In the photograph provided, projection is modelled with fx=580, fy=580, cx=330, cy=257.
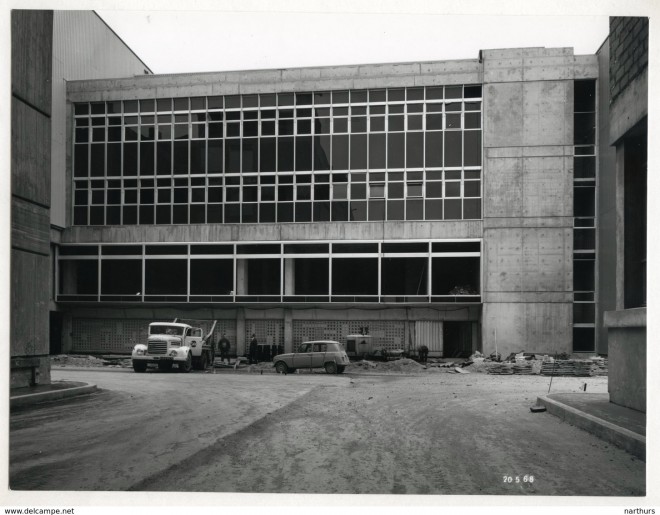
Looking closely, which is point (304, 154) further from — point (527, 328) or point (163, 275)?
point (527, 328)

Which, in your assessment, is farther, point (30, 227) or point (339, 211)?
point (339, 211)

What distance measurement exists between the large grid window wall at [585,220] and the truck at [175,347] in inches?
306

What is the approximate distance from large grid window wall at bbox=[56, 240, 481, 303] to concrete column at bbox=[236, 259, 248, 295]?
0.06ft

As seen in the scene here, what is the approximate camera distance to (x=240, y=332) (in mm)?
11484

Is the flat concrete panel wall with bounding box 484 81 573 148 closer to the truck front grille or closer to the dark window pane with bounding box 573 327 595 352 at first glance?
the dark window pane with bounding box 573 327 595 352

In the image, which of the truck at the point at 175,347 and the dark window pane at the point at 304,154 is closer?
the truck at the point at 175,347

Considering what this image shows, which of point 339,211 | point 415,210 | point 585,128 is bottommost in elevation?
point 339,211

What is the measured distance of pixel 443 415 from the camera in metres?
10.6

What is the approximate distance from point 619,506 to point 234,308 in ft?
23.1

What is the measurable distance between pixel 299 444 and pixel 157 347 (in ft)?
14.2

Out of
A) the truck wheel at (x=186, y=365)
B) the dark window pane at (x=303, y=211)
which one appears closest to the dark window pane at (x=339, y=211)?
the dark window pane at (x=303, y=211)

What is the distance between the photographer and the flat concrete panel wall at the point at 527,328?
39.5 feet

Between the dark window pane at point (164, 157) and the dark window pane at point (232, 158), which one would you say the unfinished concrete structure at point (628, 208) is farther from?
the dark window pane at point (164, 157)
